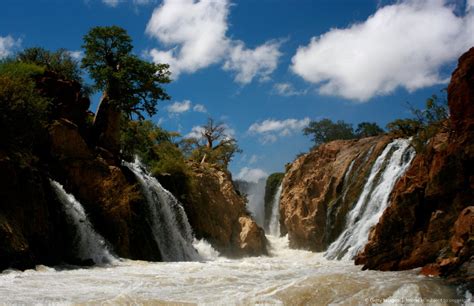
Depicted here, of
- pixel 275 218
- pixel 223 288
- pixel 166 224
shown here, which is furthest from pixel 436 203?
pixel 275 218

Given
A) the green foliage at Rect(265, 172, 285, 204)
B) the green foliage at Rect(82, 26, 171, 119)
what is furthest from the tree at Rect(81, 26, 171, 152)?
the green foliage at Rect(265, 172, 285, 204)

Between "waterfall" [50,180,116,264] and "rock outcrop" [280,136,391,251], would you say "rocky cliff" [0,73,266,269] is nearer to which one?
"waterfall" [50,180,116,264]

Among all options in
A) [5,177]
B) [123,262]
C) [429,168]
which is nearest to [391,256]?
[429,168]

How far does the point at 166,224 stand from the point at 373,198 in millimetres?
10831

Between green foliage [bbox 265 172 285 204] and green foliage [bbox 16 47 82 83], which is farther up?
green foliage [bbox 16 47 82 83]

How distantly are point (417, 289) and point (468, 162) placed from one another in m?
4.66

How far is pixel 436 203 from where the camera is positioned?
13023 millimetres

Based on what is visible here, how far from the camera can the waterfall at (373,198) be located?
75.7 feet

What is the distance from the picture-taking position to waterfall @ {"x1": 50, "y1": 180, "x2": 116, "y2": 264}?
741 inches

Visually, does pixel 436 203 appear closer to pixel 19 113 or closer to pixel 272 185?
pixel 19 113

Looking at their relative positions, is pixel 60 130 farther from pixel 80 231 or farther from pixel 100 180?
pixel 80 231

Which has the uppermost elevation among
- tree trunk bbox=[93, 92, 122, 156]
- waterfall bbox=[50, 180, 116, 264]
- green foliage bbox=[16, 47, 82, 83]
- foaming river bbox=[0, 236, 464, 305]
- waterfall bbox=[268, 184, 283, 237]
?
green foliage bbox=[16, 47, 82, 83]

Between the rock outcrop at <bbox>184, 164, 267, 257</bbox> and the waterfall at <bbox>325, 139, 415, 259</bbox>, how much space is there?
317 inches

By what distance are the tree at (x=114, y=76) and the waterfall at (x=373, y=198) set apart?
1250cm
